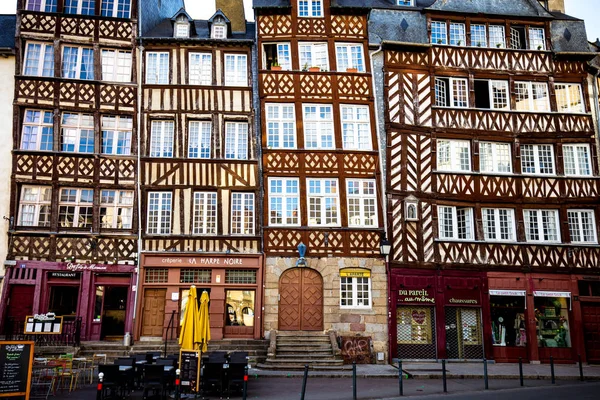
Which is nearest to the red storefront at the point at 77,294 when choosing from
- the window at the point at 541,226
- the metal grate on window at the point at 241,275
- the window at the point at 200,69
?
the metal grate on window at the point at 241,275

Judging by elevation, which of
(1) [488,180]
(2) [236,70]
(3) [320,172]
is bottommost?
(1) [488,180]

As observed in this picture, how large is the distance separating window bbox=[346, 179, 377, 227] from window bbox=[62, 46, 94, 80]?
1019cm

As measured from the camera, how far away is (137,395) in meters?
12.1

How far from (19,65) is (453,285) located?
17.1 meters

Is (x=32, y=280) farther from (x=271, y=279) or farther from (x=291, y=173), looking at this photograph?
(x=291, y=173)

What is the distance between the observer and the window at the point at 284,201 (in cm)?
1880

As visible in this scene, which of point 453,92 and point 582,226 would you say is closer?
point 582,226

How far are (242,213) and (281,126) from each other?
3488 millimetres

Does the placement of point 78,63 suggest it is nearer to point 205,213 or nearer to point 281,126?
point 205,213

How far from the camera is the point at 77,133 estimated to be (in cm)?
1891

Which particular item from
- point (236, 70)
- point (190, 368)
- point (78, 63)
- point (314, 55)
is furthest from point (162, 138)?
point (190, 368)

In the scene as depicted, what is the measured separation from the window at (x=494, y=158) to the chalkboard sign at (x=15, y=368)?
52.3 ft

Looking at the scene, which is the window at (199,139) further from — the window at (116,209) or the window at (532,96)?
the window at (532,96)

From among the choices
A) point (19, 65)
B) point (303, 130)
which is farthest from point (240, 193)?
point (19, 65)
